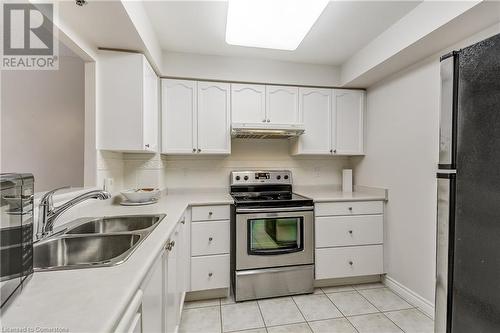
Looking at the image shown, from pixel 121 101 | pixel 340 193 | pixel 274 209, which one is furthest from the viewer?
pixel 340 193

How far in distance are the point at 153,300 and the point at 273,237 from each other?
142cm

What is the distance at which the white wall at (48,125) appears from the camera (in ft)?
6.81

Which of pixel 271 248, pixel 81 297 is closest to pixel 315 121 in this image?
pixel 271 248

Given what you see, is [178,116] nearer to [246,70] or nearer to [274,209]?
[246,70]

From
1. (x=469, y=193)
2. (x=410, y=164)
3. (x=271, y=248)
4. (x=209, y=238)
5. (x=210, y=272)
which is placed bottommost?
(x=210, y=272)

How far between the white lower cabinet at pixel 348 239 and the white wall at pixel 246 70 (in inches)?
54.8

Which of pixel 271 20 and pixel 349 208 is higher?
pixel 271 20

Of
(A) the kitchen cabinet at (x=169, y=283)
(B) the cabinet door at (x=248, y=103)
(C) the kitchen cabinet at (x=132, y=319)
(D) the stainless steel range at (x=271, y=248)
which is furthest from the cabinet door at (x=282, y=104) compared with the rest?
(C) the kitchen cabinet at (x=132, y=319)

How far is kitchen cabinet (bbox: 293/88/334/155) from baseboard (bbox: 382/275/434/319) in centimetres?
143

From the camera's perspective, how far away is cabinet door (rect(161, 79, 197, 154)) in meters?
2.45

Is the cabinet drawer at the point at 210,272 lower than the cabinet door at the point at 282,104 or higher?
lower

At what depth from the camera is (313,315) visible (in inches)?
76.6

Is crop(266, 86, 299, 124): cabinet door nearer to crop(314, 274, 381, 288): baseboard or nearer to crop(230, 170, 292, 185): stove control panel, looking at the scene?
crop(230, 170, 292, 185): stove control panel

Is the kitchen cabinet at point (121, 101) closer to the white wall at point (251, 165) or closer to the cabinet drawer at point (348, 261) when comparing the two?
the white wall at point (251, 165)
